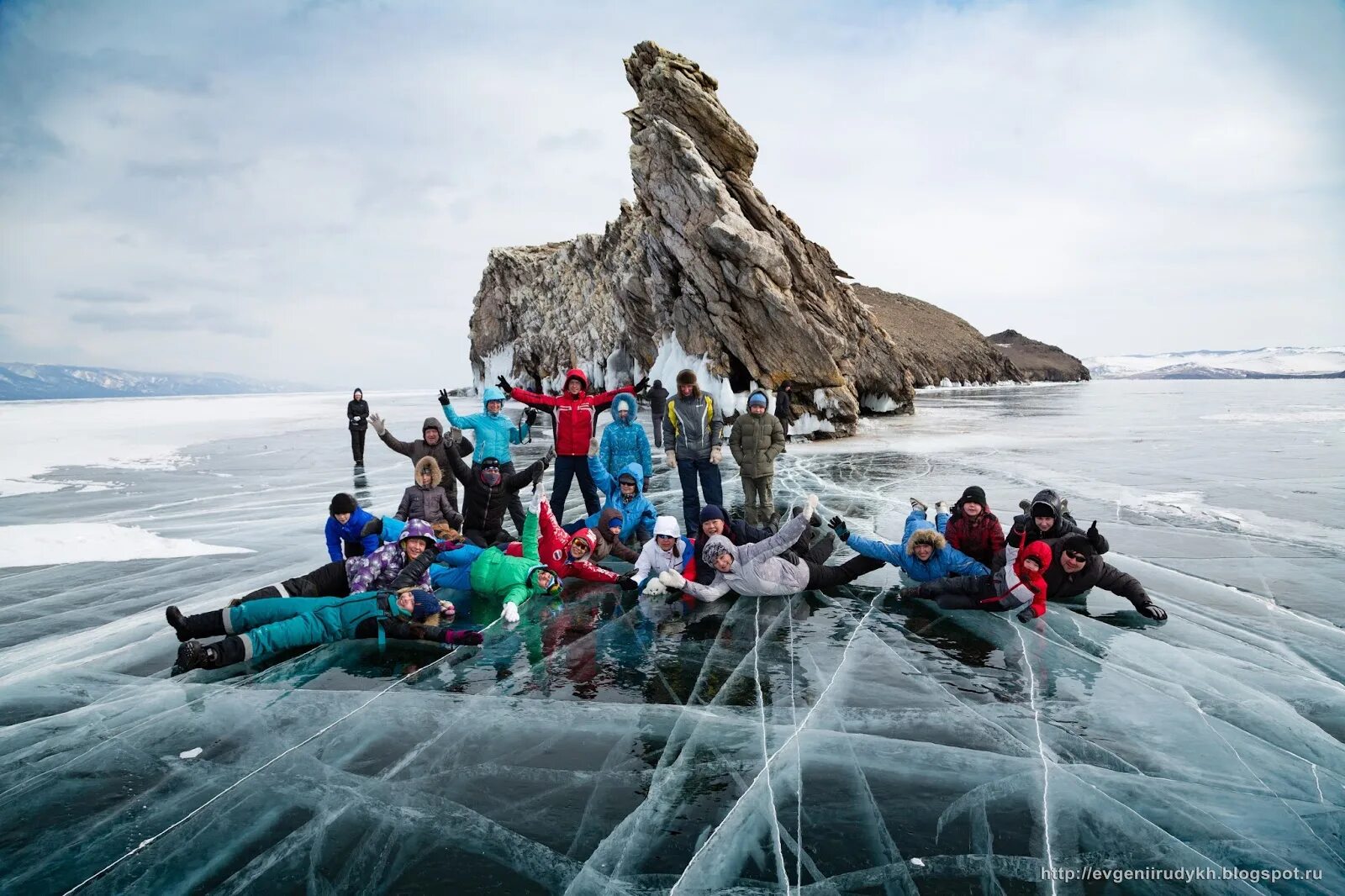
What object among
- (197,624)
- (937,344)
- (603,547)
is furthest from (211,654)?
(937,344)

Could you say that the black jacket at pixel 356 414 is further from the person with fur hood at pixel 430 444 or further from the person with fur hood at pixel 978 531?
the person with fur hood at pixel 978 531

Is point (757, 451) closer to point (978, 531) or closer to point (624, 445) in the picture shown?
point (624, 445)

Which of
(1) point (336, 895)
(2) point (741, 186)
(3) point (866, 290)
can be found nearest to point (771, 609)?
(1) point (336, 895)

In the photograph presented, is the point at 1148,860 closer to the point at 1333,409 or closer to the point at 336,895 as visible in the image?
the point at 336,895

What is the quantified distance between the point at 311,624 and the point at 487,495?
Result: 8.41ft

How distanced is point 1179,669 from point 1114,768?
1.69m

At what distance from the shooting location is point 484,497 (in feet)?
24.6

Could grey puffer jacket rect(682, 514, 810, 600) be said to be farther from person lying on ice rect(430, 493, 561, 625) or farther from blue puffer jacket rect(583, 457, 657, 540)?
blue puffer jacket rect(583, 457, 657, 540)

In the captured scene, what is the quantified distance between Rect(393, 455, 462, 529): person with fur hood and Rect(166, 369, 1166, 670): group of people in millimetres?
17

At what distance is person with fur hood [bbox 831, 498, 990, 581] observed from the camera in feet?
20.4

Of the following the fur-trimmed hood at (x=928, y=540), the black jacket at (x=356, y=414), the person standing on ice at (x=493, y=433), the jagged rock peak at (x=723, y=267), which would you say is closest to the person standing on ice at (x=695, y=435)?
the person standing on ice at (x=493, y=433)

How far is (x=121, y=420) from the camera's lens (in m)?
36.5

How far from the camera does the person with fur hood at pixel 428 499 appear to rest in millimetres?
6828

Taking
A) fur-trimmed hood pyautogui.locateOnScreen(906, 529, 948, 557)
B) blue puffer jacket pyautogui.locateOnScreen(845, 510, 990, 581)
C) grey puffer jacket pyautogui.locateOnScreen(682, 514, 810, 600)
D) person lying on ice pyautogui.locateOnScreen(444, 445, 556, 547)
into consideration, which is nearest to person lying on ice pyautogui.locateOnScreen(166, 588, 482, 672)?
person lying on ice pyautogui.locateOnScreen(444, 445, 556, 547)
